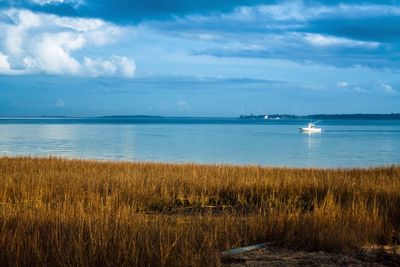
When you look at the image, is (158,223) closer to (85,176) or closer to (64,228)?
(64,228)

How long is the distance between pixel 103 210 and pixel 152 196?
3300 millimetres

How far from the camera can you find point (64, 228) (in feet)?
24.8

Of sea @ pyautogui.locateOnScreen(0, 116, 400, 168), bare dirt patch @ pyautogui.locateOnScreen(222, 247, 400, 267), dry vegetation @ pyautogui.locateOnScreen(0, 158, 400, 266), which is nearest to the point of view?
dry vegetation @ pyautogui.locateOnScreen(0, 158, 400, 266)

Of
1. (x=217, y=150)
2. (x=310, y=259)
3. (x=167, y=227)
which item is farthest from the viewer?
(x=217, y=150)

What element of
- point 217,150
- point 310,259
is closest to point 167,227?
point 310,259

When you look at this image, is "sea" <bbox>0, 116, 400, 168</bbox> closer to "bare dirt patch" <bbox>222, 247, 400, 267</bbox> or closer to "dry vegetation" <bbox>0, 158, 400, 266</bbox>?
"dry vegetation" <bbox>0, 158, 400, 266</bbox>

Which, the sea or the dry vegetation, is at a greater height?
the dry vegetation

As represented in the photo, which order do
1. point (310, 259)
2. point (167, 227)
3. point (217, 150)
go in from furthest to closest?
point (217, 150) < point (167, 227) < point (310, 259)

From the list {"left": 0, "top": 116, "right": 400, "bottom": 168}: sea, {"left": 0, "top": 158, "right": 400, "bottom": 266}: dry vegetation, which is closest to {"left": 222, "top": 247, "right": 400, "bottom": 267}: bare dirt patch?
{"left": 0, "top": 158, "right": 400, "bottom": 266}: dry vegetation

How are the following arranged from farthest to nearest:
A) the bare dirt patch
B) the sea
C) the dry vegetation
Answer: the sea → the bare dirt patch → the dry vegetation

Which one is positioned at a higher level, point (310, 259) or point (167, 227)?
point (167, 227)

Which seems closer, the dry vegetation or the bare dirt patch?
the dry vegetation

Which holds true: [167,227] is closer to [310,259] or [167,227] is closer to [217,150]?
[310,259]

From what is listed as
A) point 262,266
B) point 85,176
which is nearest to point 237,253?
point 262,266
